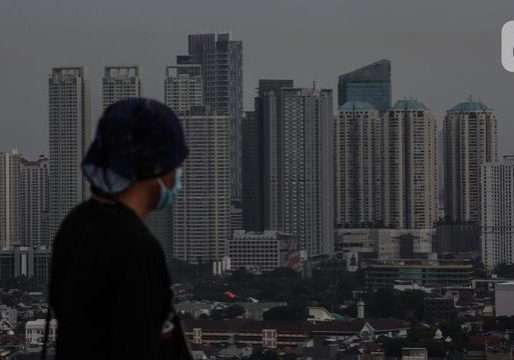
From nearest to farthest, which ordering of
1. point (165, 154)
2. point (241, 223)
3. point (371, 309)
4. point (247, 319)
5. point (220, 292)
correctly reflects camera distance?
point (165, 154) → point (247, 319) → point (371, 309) → point (220, 292) → point (241, 223)

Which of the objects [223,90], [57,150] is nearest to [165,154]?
[57,150]

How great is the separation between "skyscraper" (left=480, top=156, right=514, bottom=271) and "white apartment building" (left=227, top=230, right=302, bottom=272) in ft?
7.52

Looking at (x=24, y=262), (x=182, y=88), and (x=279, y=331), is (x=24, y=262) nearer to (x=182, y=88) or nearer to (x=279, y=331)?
(x=279, y=331)

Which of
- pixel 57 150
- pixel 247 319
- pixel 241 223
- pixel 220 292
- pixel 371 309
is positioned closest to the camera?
pixel 247 319

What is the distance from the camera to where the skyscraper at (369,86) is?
23984 millimetres

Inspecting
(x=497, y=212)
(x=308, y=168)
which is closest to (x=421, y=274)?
(x=497, y=212)

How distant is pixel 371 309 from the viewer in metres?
14.7

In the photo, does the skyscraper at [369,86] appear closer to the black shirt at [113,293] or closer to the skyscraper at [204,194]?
the skyscraper at [204,194]

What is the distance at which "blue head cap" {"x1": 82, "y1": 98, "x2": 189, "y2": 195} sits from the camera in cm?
62

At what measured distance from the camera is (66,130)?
19.9m

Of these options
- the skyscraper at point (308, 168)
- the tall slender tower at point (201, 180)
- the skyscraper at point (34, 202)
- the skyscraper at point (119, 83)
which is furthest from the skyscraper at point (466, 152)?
the skyscraper at point (34, 202)

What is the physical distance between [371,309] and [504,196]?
6.04 meters

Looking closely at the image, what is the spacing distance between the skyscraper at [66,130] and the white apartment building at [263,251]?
6.61 ft

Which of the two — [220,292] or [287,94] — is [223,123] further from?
[220,292]
